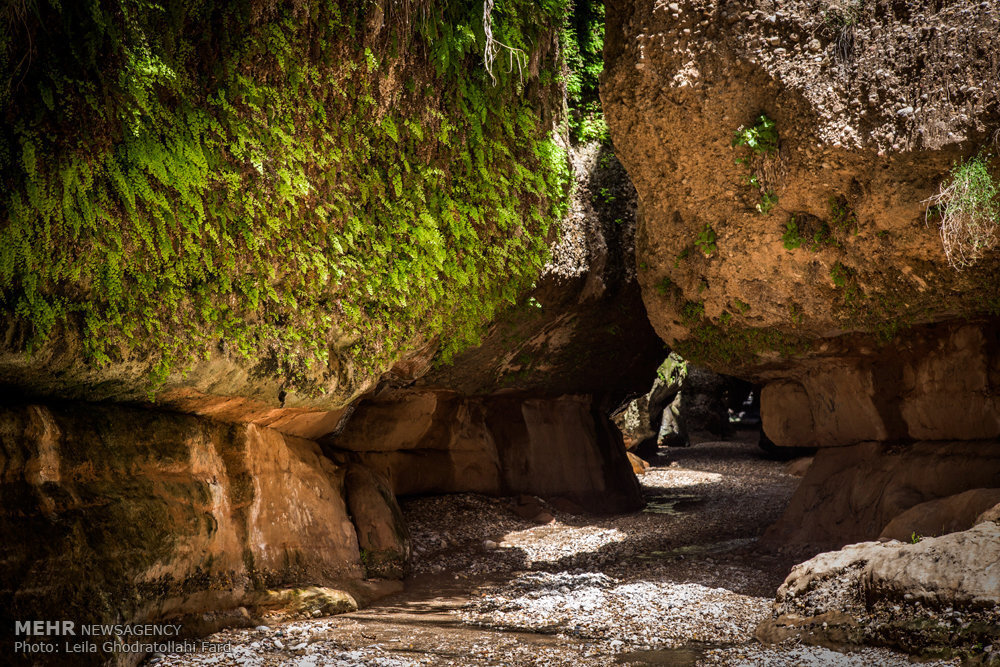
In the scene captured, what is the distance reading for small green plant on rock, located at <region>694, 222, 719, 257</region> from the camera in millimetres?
8234

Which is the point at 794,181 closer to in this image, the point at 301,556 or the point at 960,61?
the point at 960,61

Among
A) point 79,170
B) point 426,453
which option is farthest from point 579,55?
point 79,170

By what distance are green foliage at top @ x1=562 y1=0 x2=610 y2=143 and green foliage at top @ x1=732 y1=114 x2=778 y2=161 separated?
3.37 m

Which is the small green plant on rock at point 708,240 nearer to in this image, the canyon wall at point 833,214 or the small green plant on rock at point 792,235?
the canyon wall at point 833,214

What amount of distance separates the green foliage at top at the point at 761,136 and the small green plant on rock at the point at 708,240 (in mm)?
1178

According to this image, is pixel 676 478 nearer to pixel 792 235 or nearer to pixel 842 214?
pixel 792 235

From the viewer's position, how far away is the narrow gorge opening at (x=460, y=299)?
15.7 feet

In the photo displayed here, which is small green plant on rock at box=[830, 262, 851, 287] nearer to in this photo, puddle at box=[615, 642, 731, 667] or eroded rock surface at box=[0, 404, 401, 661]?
puddle at box=[615, 642, 731, 667]

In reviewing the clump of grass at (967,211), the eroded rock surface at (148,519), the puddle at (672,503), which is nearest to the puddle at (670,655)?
the eroded rock surface at (148,519)

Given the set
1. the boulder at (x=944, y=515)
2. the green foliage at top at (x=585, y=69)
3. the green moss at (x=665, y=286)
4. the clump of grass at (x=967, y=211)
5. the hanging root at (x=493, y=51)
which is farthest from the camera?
the green foliage at top at (x=585, y=69)

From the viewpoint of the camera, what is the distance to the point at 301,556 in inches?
273

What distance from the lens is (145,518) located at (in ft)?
17.6

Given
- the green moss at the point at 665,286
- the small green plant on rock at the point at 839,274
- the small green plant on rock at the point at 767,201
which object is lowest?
the small green plant on rock at the point at 839,274

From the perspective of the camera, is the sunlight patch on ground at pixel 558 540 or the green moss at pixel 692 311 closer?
the green moss at pixel 692 311
